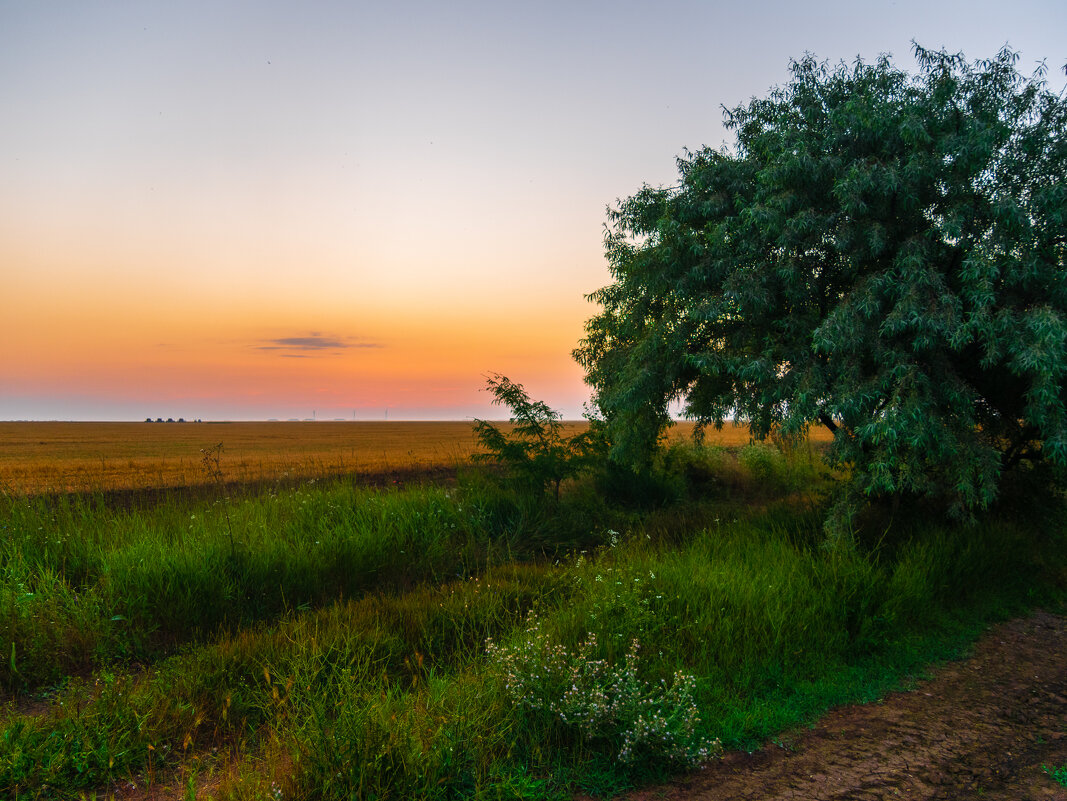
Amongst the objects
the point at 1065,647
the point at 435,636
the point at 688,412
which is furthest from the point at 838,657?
the point at 688,412

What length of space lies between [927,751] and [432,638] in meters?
4.26

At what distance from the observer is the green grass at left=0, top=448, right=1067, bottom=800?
3916 millimetres

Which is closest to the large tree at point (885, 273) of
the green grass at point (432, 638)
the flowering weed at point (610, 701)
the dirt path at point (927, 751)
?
the green grass at point (432, 638)

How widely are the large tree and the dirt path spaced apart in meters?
2.62

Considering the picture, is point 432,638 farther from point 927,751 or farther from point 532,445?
point 532,445

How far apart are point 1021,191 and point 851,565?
224 inches

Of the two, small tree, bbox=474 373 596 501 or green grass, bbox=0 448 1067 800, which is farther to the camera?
small tree, bbox=474 373 596 501

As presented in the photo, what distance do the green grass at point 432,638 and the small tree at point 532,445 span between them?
2.24 metres

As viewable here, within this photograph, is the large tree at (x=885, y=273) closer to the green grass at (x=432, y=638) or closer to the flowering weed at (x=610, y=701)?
the green grass at (x=432, y=638)

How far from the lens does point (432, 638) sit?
19.6ft

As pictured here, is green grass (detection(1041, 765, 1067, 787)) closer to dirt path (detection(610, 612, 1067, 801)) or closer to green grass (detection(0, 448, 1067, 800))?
dirt path (detection(610, 612, 1067, 801))

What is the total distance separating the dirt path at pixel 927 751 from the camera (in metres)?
3.96

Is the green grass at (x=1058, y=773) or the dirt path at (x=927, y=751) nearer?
the dirt path at (x=927, y=751)

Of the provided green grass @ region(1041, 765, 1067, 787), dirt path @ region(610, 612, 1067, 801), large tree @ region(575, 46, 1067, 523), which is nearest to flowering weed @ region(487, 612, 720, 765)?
dirt path @ region(610, 612, 1067, 801)
